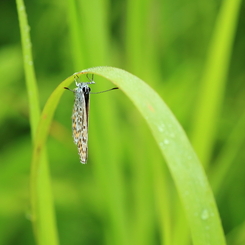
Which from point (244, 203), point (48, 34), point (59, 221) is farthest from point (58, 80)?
point (244, 203)

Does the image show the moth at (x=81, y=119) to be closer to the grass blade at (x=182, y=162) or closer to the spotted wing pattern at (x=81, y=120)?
the spotted wing pattern at (x=81, y=120)

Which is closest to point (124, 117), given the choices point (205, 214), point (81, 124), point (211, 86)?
point (211, 86)

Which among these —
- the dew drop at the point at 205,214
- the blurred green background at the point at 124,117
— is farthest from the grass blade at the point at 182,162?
the blurred green background at the point at 124,117

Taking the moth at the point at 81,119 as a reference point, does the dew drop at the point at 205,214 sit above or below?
below

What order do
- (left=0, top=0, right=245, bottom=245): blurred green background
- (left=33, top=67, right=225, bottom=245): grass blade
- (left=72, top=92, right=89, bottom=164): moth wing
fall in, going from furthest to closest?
(left=0, top=0, right=245, bottom=245): blurred green background < (left=72, top=92, right=89, bottom=164): moth wing < (left=33, top=67, right=225, bottom=245): grass blade

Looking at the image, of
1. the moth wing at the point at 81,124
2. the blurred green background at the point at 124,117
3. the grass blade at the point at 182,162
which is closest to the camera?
the grass blade at the point at 182,162

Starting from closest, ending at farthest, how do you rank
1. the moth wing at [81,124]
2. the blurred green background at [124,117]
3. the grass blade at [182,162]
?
1. the grass blade at [182,162]
2. the moth wing at [81,124]
3. the blurred green background at [124,117]

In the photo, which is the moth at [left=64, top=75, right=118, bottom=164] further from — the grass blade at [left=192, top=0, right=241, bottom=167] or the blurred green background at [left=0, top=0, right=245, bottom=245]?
the grass blade at [left=192, top=0, right=241, bottom=167]

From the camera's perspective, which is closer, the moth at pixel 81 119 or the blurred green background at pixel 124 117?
the moth at pixel 81 119

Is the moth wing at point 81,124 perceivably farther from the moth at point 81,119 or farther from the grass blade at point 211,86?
the grass blade at point 211,86

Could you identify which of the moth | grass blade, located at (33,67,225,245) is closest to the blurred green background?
the moth
